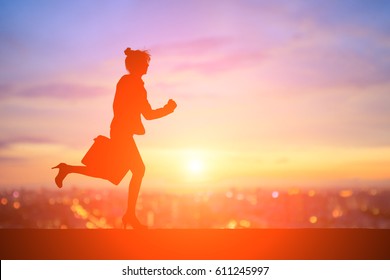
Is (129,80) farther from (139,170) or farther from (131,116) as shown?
(139,170)

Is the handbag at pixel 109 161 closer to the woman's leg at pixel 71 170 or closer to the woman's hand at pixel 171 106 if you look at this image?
the woman's leg at pixel 71 170

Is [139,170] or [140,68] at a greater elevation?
[140,68]

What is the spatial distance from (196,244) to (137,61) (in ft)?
13.0

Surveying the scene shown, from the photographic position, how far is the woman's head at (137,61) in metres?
11.2

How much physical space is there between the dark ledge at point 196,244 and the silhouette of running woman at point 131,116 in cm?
125

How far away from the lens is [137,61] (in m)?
11.2

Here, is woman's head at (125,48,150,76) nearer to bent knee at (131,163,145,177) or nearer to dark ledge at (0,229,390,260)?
bent knee at (131,163,145,177)

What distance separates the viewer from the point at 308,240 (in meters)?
9.59

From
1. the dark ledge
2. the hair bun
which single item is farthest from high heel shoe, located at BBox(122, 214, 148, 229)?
the hair bun

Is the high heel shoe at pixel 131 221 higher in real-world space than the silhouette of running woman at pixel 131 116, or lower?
lower

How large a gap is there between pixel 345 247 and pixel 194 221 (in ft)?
168

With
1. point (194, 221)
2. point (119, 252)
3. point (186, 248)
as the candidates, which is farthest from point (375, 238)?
point (194, 221)

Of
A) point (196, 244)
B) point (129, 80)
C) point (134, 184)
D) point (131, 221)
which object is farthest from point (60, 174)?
Answer: point (196, 244)

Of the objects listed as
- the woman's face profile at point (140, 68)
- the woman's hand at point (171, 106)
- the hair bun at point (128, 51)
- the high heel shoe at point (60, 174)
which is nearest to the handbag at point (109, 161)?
the high heel shoe at point (60, 174)
